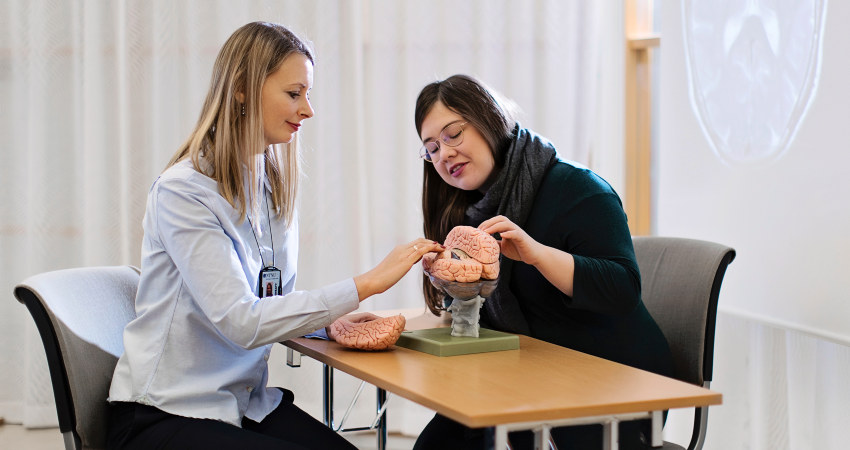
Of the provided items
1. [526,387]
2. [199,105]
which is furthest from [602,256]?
[199,105]

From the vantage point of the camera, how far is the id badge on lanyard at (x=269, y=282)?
1.94 m

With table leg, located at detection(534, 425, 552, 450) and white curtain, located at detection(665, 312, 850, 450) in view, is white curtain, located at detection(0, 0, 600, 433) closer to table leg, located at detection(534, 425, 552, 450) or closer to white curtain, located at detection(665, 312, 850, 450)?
white curtain, located at detection(665, 312, 850, 450)

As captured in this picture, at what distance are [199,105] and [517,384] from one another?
103 inches

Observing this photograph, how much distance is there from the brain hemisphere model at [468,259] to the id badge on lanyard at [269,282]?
409 millimetres

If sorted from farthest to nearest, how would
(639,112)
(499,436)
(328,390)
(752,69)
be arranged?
(639,112) < (752,69) < (328,390) < (499,436)

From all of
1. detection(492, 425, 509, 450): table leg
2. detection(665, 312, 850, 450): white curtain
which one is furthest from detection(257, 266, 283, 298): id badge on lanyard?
detection(665, 312, 850, 450): white curtain

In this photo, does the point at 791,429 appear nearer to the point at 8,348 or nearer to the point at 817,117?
the point at 817,117

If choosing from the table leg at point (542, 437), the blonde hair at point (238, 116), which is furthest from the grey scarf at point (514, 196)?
the table leg at point (542, 437)

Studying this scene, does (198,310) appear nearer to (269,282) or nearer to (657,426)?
(269,282)

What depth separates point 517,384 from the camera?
1.45 metres

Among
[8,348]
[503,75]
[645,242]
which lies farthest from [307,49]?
[8,348]

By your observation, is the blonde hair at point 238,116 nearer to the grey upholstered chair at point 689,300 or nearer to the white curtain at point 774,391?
the grey upholstered chair at point 689,300

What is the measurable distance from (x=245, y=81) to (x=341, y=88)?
174 centimetres

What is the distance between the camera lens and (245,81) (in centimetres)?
193
